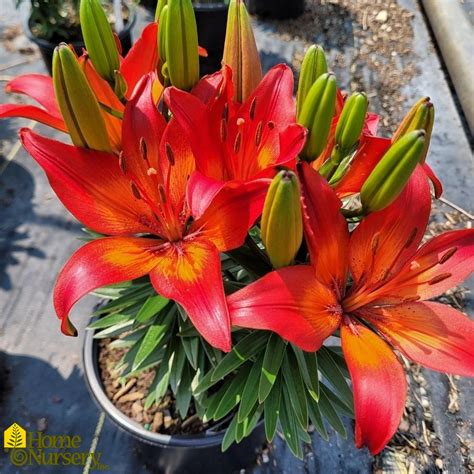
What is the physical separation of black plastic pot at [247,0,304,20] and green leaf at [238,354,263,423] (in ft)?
7.95

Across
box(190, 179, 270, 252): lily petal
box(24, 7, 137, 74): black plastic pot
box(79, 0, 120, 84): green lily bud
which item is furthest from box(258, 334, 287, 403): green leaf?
box(24, 7, 137, 74): black plastic pot

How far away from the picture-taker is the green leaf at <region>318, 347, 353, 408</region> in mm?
825

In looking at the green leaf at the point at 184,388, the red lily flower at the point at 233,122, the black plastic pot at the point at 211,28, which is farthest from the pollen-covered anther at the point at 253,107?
the black plastic pot at the point at 211,28

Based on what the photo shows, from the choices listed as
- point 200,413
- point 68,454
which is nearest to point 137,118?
point 200,413

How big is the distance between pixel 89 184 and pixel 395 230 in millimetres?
392

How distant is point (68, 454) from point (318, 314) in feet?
3.54

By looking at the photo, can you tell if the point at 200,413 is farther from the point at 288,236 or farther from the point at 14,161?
the point at 14,161

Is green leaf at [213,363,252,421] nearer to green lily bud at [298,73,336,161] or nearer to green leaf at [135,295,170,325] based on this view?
green leaf at [135,295,170,325]

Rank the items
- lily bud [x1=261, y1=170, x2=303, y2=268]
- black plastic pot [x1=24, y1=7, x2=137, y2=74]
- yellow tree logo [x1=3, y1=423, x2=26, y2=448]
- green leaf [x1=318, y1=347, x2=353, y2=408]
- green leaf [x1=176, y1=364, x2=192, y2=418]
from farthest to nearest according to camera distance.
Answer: black plastic pot [x1=24, y1=7, x2=137, y2=74] < yellow tree logo [x1=3, y1=423, x2=26, y2=448] < green leaf [x1=176, y1=364, x2=192, y2=418] < green leaf [x1=318, y1=347, x2=353, y2=408] < lily bud [x1=261, y1=170, x2=303, y2=268]

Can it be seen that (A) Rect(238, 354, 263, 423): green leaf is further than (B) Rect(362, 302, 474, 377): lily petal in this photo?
Yes

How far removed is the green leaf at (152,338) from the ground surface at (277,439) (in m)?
0.62

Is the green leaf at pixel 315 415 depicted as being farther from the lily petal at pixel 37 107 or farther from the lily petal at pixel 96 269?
the lily petal at pixel 37 107

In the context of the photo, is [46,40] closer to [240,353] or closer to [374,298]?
[240,353]

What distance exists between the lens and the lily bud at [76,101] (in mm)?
554
